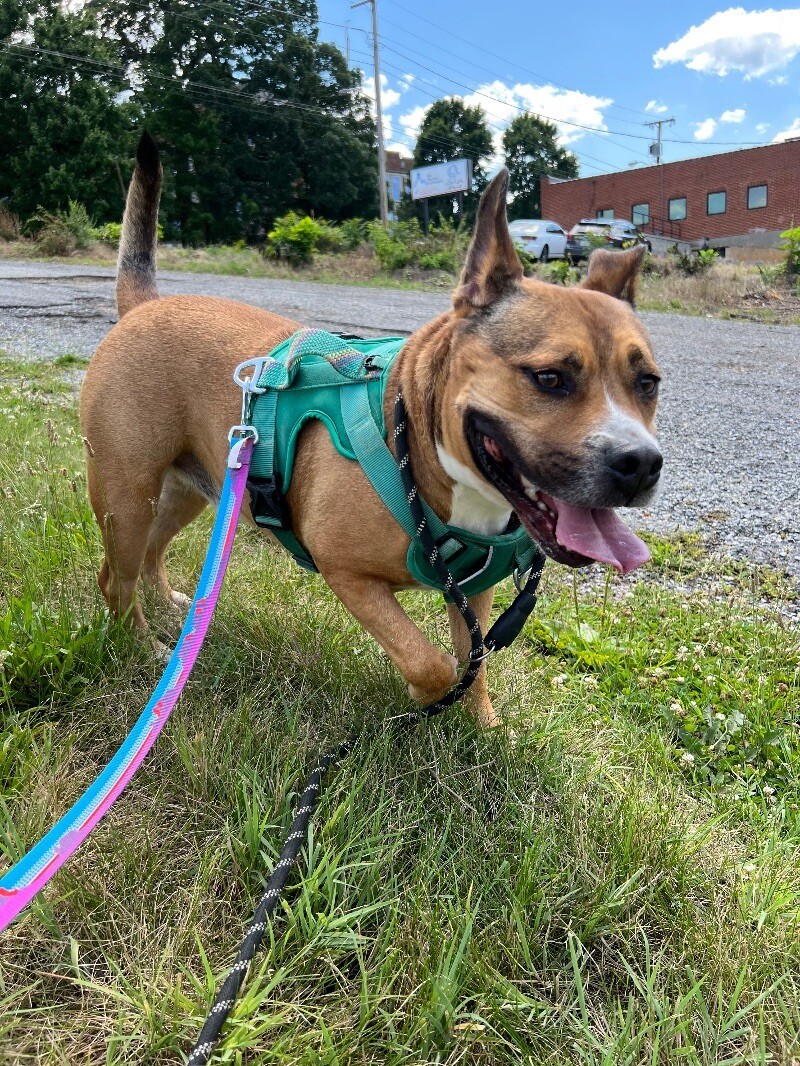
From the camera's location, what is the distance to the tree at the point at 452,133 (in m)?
62.6

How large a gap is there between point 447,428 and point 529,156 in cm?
7270

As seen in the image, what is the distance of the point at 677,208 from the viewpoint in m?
52.4

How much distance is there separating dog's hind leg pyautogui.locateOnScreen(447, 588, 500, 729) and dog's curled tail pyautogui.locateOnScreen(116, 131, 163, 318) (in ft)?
6.66

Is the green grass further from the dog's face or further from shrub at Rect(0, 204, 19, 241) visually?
shrub at Rect(0, 204, 19, 241)

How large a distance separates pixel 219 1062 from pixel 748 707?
7.49 ft

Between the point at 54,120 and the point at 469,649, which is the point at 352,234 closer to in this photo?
the point at 54,120

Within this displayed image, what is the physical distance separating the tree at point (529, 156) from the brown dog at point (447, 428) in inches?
2666

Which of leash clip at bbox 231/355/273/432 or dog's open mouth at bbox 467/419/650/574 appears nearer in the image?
dog's open mouth at bbox 467/419/650/574

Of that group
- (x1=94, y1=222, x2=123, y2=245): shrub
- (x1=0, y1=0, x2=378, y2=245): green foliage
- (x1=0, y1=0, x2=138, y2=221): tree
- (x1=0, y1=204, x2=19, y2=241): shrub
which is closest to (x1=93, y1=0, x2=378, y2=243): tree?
(x1=0, y1=0, x2=378, y2=245): green foliage

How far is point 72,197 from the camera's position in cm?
3509

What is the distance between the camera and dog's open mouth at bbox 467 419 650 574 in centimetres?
205

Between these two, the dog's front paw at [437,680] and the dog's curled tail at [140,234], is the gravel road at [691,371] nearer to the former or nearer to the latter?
the dog's front paw at [437,680]

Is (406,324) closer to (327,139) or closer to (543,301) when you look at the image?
(543,301)

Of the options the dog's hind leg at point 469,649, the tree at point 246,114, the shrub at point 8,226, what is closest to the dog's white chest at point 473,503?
the dog's hind leg at point 469,649
